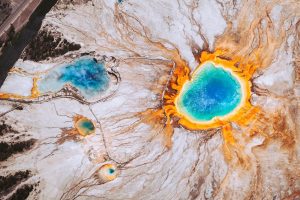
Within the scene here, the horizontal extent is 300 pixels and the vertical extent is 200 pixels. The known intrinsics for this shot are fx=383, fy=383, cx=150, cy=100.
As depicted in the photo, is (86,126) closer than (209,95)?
Yes

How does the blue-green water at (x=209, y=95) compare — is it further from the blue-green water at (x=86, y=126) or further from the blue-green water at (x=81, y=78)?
the blue-green water at (x=86, y=126)

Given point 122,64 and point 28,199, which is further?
point 122,64

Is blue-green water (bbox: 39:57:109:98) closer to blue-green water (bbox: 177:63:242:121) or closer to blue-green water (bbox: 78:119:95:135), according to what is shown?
blue-green water (bbox: 78:119:95:135)

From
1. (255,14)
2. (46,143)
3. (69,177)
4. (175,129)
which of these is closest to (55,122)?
(46,143)

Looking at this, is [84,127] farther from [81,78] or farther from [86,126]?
[81,78]

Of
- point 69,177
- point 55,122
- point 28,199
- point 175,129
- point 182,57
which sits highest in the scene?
point 182,57

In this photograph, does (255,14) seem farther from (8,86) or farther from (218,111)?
(8,86)

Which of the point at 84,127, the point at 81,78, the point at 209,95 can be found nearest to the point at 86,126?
the point at 84,127

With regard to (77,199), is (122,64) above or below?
above
